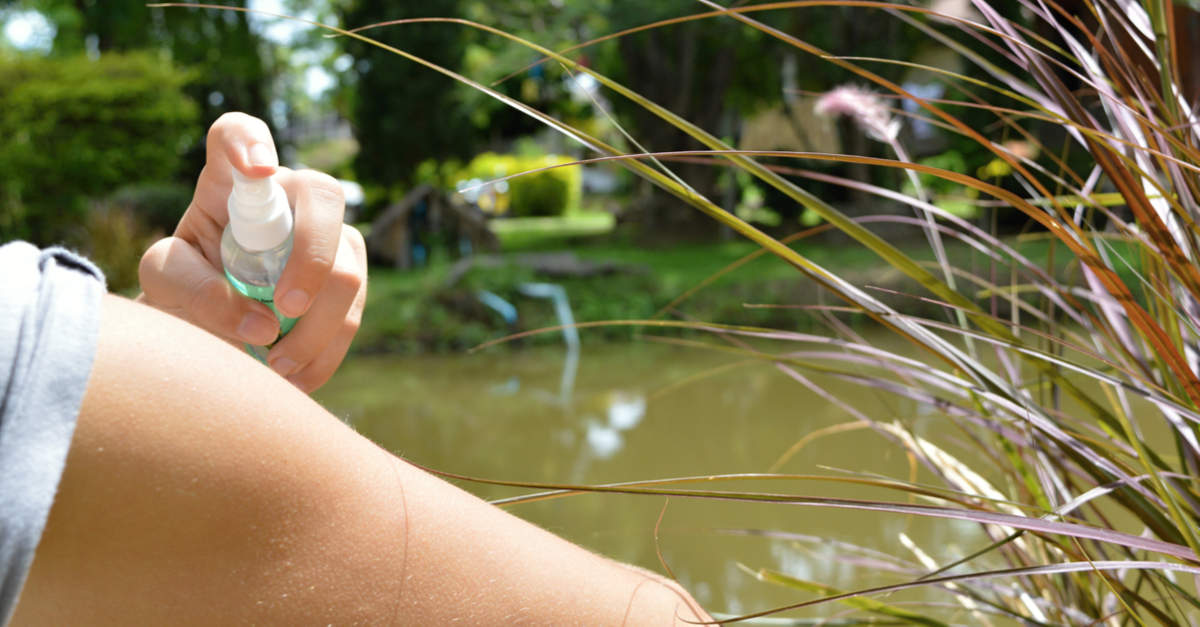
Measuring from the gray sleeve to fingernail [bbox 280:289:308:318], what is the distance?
0.22 meters

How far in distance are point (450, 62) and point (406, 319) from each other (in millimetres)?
4195

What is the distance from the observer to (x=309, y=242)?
0.63 m

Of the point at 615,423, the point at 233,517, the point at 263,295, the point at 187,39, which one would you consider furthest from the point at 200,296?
the point at 187,39

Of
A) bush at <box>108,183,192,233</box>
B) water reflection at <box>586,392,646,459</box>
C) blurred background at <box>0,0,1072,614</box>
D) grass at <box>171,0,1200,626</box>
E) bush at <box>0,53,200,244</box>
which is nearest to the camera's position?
grass at <box>171,0,1200,626</box>

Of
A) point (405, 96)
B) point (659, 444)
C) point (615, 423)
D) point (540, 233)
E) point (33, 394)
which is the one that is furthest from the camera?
point (540, 233)

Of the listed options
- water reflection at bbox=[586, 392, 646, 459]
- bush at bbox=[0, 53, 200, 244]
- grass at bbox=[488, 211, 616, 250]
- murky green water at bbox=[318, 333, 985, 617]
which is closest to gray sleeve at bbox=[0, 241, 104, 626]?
murky green water at bbox=[318, 333, 985, 617]

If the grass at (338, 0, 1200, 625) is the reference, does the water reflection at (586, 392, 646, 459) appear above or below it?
below

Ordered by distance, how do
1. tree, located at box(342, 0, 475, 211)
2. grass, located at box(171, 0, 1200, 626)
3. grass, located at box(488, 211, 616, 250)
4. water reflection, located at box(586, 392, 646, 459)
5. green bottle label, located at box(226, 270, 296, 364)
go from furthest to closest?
grass, located at box(488, 211, 616, 250)
tree, located at box(342, 0, 475, 211)
water reflection, located at box(586, 392, 646, 459)
green bottle label, located at box(226, 270, 296, 364)
grass, located at box(171, 0, 1200, 626)

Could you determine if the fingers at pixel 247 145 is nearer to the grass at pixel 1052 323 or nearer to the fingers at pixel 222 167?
the fingers at pixel 222 167

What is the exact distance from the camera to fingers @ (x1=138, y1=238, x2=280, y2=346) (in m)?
0.65

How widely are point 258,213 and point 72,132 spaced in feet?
32.7

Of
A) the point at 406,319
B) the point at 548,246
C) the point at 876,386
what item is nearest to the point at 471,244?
the point at 548,246

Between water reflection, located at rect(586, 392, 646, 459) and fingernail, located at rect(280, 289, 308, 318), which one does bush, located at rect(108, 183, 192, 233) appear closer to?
water reflection, located at rect(586, 392, 646, 459)

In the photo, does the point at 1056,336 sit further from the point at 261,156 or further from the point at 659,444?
the point at 659,444
